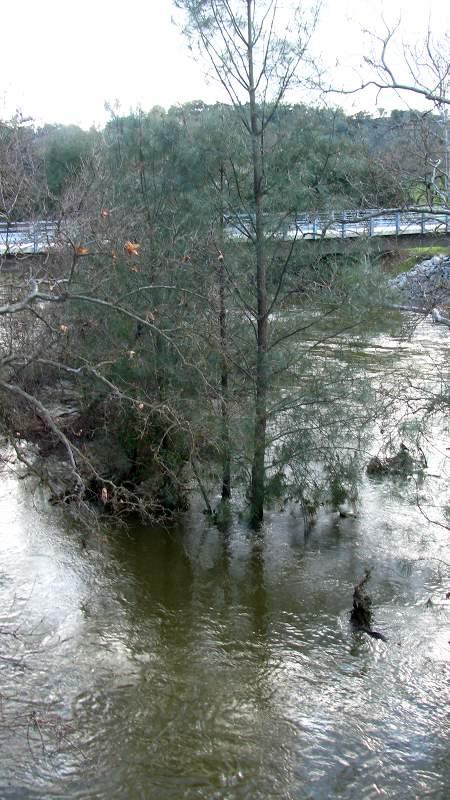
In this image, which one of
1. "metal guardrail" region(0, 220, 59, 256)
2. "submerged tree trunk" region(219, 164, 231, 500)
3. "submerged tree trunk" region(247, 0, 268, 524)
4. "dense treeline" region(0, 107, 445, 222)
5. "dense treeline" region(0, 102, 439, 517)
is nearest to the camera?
"dense treeline" region(0, 107, 445, 222)

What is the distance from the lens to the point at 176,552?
42.1 ft

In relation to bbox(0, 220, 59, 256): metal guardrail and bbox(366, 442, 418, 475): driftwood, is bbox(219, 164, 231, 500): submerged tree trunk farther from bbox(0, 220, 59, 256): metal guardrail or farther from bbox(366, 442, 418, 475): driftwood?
bbox(0, 220, 59, 256): metal guardrail

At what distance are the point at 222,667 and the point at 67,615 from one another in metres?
2.42

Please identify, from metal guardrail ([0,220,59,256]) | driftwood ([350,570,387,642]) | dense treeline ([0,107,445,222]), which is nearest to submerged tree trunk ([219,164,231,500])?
dense treeline ([0,107,445,222])

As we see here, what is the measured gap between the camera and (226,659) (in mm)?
9789

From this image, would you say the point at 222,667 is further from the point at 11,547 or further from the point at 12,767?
the point at 11,547

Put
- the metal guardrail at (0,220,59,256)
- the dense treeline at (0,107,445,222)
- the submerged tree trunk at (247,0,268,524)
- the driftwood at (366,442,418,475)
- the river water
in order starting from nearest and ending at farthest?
the river water, the dense treeline at (0,107,445,222), the submerged tree trunk at (247,0,268,524), the metal guardrail at (0,220,59,256), the driftwood at (366,442,418,475)

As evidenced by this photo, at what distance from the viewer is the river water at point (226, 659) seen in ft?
25.7

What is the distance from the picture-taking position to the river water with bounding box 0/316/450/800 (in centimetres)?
782

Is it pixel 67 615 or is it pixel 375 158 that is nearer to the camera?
pixel 67 615

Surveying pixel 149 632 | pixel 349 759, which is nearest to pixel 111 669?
pixel 149 632

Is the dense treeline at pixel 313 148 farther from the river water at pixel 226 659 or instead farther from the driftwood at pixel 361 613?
the river water at pixel 226 659

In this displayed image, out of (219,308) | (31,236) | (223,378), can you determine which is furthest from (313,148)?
(31,236)

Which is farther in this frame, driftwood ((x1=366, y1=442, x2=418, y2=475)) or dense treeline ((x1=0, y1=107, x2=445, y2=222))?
driftwood ((x1=366, y1=442, x2=418, y2=475))
